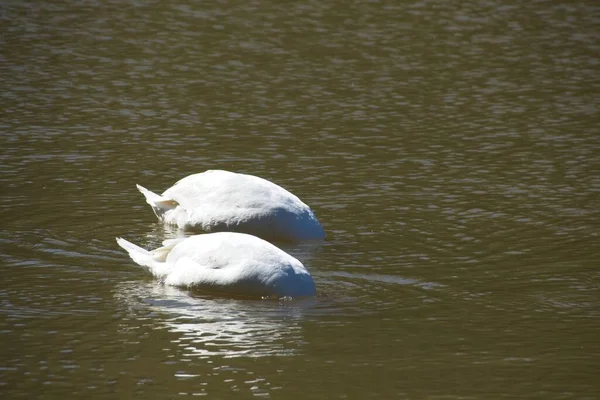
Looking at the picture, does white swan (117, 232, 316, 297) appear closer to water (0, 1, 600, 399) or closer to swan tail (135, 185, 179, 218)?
water (0, 1, 600, 399)

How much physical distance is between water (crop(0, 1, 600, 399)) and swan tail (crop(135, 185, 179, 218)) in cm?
24

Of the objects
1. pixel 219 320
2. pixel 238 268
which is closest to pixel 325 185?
pixel 238 268

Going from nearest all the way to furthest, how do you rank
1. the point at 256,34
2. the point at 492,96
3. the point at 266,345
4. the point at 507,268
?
the point at 266,345
the point at 507,268
the point at 492,96
the point at 256,34

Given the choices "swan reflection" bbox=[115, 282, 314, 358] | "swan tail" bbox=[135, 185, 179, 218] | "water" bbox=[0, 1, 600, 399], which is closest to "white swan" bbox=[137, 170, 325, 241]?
"swan tail" bbox=[135, 185, 179, 218]

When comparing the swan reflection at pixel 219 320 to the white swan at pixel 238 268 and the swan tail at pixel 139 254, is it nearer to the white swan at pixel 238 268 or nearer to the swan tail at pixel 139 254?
the white swan at pixel 238 268

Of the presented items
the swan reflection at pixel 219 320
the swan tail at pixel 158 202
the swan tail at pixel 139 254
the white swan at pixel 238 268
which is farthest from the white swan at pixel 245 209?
the swan reflection at pixel 219 320

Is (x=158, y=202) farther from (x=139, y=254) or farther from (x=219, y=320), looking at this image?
(x=219, y=320)

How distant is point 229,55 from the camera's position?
2584 cm

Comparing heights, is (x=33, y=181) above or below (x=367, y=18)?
below

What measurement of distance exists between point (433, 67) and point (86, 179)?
985 cm

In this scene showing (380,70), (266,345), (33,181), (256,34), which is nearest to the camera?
(266,345)

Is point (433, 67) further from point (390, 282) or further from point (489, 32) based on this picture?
point (390, 282)

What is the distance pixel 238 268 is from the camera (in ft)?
41.1

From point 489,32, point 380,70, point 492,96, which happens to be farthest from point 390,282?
point 489,32
